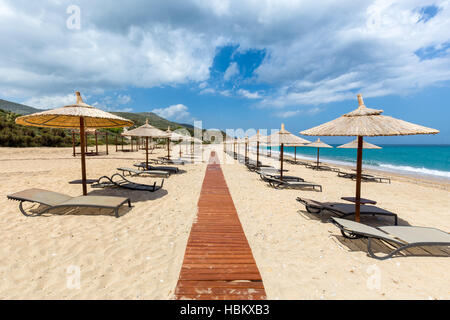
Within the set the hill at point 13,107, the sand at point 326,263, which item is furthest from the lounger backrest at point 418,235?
the hill at point 13,107

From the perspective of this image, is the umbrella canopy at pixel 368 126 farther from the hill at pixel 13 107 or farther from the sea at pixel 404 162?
the hill at pixel 13 107

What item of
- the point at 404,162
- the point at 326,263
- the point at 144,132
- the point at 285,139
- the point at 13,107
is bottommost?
the point at 404,162

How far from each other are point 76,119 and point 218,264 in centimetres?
707

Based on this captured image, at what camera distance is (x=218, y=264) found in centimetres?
292

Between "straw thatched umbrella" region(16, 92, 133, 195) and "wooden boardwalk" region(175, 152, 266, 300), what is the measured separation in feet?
11.9

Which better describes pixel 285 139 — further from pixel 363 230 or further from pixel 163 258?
pixel 163 258

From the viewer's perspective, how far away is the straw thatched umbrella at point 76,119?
484cm

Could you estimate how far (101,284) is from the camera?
243 centimetres

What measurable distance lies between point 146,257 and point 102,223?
1.71 meters

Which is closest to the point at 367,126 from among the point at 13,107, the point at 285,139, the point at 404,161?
the point at 285,139

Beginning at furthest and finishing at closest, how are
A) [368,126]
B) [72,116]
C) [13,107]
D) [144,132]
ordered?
[13,107] < [144,132] < [72,116] < [368,126]
